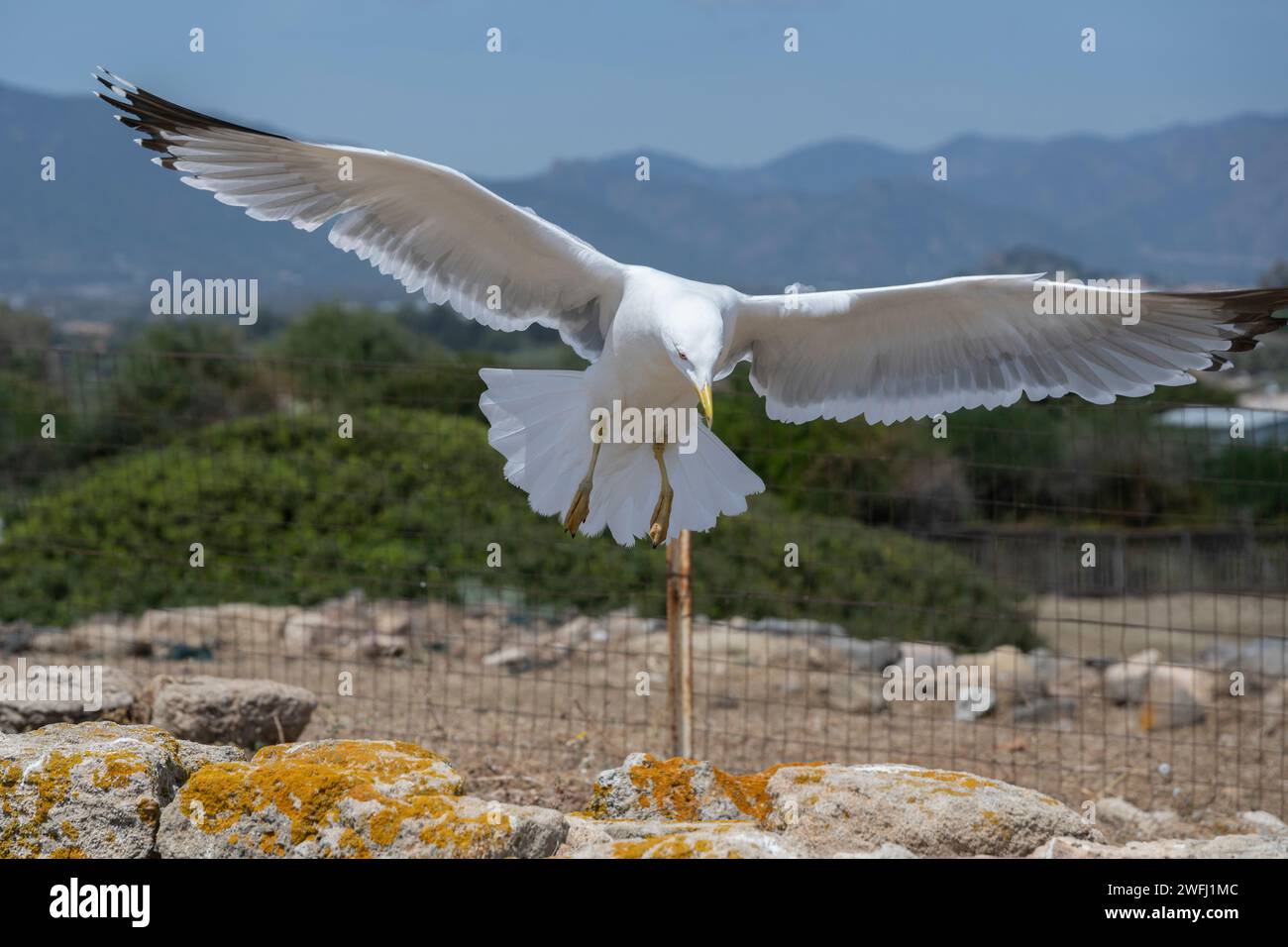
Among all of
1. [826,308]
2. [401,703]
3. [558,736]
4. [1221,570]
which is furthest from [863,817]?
[1221,570]

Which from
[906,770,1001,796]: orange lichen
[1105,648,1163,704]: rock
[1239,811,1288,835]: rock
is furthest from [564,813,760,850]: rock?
[1105,648,1163,704]: rock

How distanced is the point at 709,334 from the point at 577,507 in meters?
1.10

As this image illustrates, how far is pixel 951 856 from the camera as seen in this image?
12.7 feet

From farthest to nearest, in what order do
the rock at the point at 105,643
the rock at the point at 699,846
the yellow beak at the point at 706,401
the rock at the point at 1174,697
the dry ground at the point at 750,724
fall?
the rock at the point at 105,643, the rock at the point at 1174,697, the dry ground at the point at 750,724, the yellow beak at the point at 706,401, the rock at the point at 699,846

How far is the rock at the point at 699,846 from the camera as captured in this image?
3402mm

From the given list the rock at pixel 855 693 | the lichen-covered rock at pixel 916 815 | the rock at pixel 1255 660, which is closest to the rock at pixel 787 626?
the rock at pixel 855 693

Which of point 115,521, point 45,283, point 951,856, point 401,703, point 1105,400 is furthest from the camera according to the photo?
point 45,283

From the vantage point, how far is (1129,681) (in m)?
8.78

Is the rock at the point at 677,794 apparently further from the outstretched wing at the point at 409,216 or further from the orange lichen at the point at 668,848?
the outstretched wing at the point at 409,216

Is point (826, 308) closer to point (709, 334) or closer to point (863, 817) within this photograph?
point (709, 334)

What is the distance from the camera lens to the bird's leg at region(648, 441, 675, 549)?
18.4 feet

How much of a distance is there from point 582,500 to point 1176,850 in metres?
2.76

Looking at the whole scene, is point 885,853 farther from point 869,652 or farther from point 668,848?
point 869,652

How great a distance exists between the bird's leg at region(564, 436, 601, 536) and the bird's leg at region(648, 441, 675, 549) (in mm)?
283
